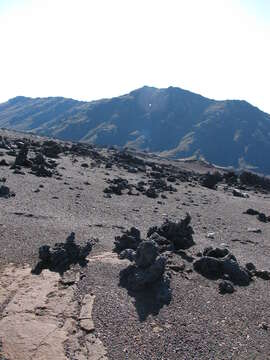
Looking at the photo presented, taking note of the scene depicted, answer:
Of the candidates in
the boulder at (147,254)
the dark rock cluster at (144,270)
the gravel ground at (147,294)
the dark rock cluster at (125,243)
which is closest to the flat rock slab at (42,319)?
the gravel ground at (147,294)

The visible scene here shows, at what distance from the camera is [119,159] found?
74250mm

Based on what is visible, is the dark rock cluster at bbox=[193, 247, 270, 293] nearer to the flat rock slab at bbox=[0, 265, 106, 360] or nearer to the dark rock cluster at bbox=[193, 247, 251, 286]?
the dark rock cluster at bbox=[193, 247, 251, 286]

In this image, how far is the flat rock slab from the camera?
466 inches

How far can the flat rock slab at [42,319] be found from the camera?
11.8 metres

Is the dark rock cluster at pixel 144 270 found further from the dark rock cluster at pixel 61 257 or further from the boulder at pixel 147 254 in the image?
the dark rock cluster at pixel 61 257

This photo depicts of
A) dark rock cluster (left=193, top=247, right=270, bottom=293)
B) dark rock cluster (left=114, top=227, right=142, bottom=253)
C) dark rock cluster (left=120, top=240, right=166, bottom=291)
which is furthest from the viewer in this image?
dark rock cluster (left=114, top=227, right=142, bottom=253)

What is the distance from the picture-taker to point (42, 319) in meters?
13.4

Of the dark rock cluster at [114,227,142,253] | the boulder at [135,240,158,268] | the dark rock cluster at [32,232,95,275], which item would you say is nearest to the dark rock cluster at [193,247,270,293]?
the boulder at [135,240,158,268]

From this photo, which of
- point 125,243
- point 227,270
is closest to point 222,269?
point 227,270

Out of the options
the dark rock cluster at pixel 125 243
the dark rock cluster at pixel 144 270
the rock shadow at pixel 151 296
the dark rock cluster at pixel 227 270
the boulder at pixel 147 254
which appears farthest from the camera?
the dark rock cluster at pixel 125 243

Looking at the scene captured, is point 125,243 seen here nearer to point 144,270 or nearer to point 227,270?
point 144,270

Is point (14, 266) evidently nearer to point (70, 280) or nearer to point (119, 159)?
point (70, 280)

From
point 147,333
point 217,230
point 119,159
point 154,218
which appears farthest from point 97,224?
point 119,159

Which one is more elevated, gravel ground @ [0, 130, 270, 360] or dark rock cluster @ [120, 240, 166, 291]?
dark rock cluster @ [120, 240, 166, 291]
